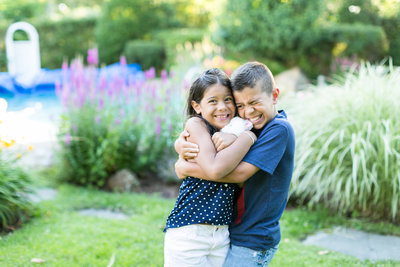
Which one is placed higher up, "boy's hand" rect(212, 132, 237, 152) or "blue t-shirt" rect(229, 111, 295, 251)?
"boy's hand" rect(212, 132, 237, 152)

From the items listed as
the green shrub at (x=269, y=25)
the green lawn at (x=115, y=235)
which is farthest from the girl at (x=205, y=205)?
the green shrub at (x=269, y=25)

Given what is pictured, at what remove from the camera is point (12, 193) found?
144 inches

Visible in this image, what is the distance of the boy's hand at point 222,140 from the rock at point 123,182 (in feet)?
10.4

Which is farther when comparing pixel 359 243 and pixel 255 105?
pixel 359 243

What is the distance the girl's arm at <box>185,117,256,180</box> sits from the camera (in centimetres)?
169

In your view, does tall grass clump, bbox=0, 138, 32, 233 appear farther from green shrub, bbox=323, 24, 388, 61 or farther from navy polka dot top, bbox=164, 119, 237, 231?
green shrub, bbox=323, 24, 388, 61

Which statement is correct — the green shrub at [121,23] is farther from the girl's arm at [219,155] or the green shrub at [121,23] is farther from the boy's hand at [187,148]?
the girl's arm at [219,155]

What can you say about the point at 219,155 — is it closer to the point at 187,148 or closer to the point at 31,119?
the point at 187,148

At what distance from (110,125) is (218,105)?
121 inches

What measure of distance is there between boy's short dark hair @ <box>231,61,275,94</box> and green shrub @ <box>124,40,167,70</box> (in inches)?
466

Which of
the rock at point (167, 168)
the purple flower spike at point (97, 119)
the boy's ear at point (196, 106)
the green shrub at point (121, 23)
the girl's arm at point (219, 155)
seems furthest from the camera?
the green shrub at point (121, 23)

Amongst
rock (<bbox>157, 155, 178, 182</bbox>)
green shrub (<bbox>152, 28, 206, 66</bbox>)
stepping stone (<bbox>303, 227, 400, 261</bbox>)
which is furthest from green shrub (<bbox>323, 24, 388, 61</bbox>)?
stepping stone (<bbox>303, 227, 400, 261</bbox>)

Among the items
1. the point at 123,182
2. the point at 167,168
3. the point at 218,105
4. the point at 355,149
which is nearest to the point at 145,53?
the point at 167,168

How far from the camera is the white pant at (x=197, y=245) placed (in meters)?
1.82
